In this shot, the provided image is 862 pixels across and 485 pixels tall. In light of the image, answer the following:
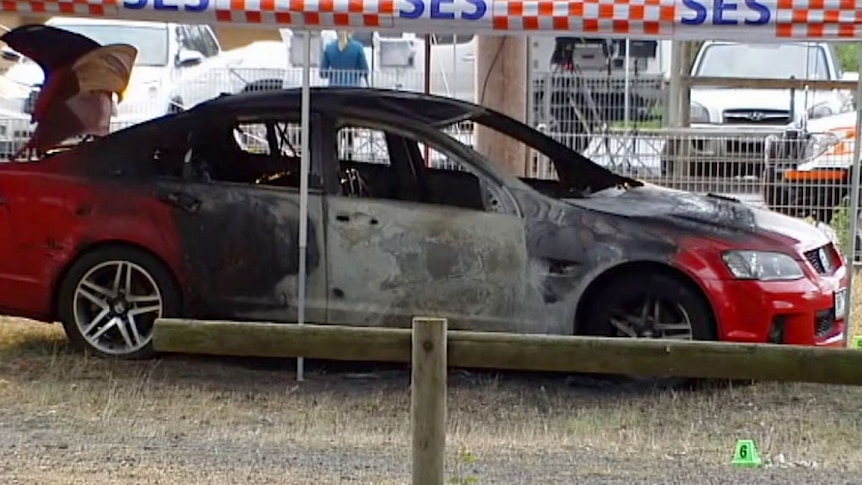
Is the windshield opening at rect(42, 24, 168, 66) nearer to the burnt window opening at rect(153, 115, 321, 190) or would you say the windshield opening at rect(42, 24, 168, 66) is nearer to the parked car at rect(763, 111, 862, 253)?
the parked car at rect(763, 111, 862, 253)

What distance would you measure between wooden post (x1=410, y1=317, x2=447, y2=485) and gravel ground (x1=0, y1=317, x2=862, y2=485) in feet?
3.74

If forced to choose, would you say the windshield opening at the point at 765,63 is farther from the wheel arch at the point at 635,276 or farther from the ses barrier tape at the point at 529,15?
the ses barrier tape at the point at 529,15

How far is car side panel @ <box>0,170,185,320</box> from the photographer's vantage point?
8.83m

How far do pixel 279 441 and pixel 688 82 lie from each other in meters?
10.9

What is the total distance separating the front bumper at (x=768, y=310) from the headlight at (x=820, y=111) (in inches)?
381

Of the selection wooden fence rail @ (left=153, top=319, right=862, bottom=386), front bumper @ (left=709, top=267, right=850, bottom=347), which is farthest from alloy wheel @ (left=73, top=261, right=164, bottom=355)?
wooden fence rail @ (left=153, top=319, right=862, bottom=386)

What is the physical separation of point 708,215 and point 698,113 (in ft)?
33.7

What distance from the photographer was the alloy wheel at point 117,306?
889cm

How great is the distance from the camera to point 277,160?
9141 millimetres

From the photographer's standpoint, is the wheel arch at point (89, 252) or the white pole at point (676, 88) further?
the white pole at point (676, 88)

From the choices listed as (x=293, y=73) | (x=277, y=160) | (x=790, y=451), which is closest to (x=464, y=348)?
(x=790, y=451)

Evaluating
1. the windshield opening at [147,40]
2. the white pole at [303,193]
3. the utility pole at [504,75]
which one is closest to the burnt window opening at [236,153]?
the white pole at [303,193]

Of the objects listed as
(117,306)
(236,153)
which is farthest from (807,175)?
(117,306)

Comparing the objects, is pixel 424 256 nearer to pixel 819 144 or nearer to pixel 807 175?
pixel 807 175
